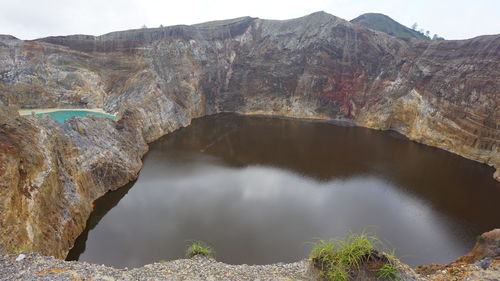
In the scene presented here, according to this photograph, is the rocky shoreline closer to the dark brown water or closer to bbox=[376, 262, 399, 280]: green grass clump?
bbox=[376, 262, 399, 280]: green grass clump

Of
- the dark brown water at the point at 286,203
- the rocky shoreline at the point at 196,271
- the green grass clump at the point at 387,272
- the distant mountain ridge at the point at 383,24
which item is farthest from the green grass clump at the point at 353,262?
the distant mountain ridge at the point at 383,24

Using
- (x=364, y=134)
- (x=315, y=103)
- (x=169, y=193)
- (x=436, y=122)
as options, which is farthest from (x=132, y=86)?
A: (x=436, y=122)

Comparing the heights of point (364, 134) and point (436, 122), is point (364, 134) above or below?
below

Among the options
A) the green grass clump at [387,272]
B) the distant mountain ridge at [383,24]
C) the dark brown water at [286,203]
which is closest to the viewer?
the green grass clump at [387,272]

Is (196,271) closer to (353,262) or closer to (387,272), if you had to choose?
(353,262)

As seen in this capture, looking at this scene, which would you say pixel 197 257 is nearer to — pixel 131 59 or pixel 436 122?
pixel 436 122

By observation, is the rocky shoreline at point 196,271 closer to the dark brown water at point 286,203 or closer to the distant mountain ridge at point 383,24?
the dark brown water at point 286,203

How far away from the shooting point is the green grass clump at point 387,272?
6.25m

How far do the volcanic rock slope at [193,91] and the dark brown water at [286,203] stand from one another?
260cm

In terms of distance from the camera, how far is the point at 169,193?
66.4 ft

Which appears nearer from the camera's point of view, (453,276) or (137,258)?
(453,276)

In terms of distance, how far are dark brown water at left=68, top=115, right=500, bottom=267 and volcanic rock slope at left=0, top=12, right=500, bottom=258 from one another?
2.60 m

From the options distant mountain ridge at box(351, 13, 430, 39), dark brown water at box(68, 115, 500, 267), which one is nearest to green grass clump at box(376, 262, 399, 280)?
dark brown water at box(68, 115, 500, 267)

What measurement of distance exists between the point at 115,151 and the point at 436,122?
34547 mm
